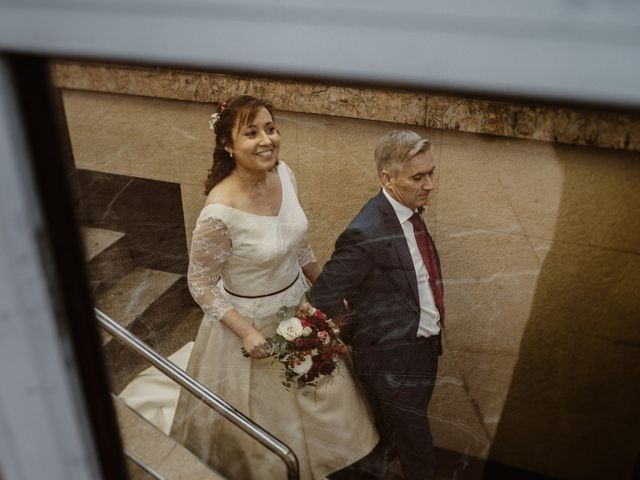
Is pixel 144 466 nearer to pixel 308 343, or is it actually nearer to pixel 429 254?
pixel 308 343

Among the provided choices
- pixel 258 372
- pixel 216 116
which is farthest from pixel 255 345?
pixel 216 116

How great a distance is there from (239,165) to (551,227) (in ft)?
1.88

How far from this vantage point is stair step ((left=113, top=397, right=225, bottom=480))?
1.23 meters

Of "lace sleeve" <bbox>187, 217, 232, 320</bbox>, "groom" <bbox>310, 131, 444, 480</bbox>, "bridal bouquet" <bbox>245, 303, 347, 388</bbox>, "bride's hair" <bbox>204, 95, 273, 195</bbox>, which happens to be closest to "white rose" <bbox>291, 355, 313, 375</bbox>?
"bridal bouquet" <bbox>245, 303, 347, 388</bbox>

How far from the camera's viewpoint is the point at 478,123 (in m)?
0.89

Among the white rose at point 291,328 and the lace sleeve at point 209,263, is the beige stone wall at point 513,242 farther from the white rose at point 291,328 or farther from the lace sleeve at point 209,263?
the white rose at point 291,328

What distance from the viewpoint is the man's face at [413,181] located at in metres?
1.02

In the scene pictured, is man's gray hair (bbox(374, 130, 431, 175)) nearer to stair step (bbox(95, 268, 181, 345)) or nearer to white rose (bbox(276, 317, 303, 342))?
white rose (bbox(276, 317, 303, 342))

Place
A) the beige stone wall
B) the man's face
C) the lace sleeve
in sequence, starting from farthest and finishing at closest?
the lace sleeve → the man's face → the beige stone wall

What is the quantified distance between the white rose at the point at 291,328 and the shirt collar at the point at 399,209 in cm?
34

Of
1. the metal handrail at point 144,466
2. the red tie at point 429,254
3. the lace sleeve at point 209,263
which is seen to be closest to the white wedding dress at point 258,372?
the lace sleeve at point 209,263

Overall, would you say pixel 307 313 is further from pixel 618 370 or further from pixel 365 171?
pixel 618 370

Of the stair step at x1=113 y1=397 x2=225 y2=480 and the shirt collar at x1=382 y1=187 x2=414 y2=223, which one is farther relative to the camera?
the stair step at x1=113 y1=397 x2=225 y2=480

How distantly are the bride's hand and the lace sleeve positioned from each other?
0.08m
